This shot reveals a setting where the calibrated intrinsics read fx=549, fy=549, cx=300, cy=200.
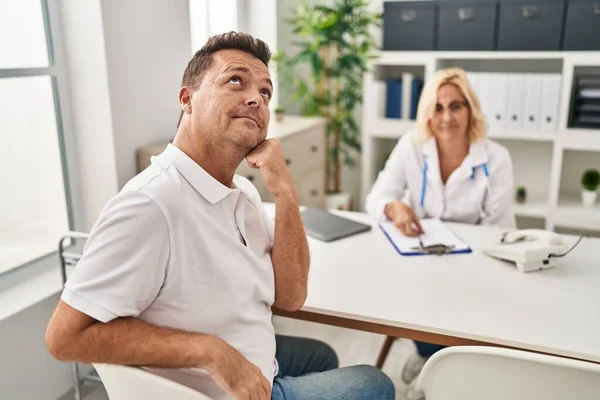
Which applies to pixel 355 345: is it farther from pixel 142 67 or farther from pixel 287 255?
pixel 142 67

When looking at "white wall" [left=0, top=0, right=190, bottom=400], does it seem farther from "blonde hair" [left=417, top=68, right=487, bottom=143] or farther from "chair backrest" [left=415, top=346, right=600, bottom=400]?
"chair backrest" [left=415, top=346, right=600, bottom=400]

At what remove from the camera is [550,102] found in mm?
3193

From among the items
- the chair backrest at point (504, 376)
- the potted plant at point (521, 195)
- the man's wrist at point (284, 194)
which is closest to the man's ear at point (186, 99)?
the man's wrist at point (284, 194)

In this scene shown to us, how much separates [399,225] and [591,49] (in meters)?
1.87

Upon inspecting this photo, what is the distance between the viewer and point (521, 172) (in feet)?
12.1

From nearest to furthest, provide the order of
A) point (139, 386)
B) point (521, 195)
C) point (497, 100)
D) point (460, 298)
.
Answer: point (139, 386), point (460, 298), point (497, 100), point (521, 195)

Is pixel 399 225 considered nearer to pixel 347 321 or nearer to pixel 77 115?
pixel 347 321

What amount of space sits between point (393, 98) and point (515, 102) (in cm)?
76

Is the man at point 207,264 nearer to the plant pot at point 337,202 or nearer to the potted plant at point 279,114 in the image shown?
the potted plant at point 279,114

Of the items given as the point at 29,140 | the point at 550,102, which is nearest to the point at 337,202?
the point at 550,102

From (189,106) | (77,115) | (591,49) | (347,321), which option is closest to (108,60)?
(77,115)

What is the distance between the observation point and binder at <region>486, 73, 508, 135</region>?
10.7 feet

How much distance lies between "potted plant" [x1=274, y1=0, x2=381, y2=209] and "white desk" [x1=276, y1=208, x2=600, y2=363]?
1.93m

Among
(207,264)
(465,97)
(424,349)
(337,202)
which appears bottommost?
(424,349)
